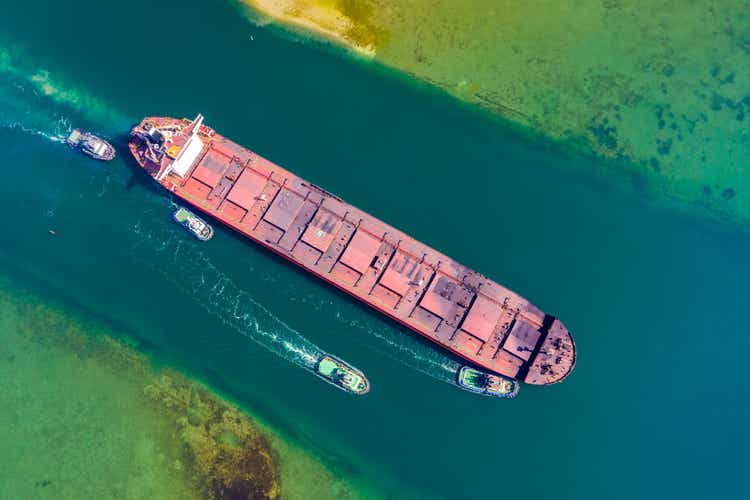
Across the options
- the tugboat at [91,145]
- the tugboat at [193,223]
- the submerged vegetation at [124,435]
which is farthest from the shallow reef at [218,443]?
the tugboat at [91,145]

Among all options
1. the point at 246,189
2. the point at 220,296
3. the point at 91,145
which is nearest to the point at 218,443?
the point at 220,296

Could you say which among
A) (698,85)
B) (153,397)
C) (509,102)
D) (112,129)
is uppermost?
(698,85)

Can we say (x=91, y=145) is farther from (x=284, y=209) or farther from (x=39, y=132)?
(x=284, y=209)

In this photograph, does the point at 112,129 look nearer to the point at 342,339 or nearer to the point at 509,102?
the point at 342,339

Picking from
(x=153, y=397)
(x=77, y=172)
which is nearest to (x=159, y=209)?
(x=77, y=172)

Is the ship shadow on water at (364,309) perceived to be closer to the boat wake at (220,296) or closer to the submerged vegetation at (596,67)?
the boat wake at (220,296)
